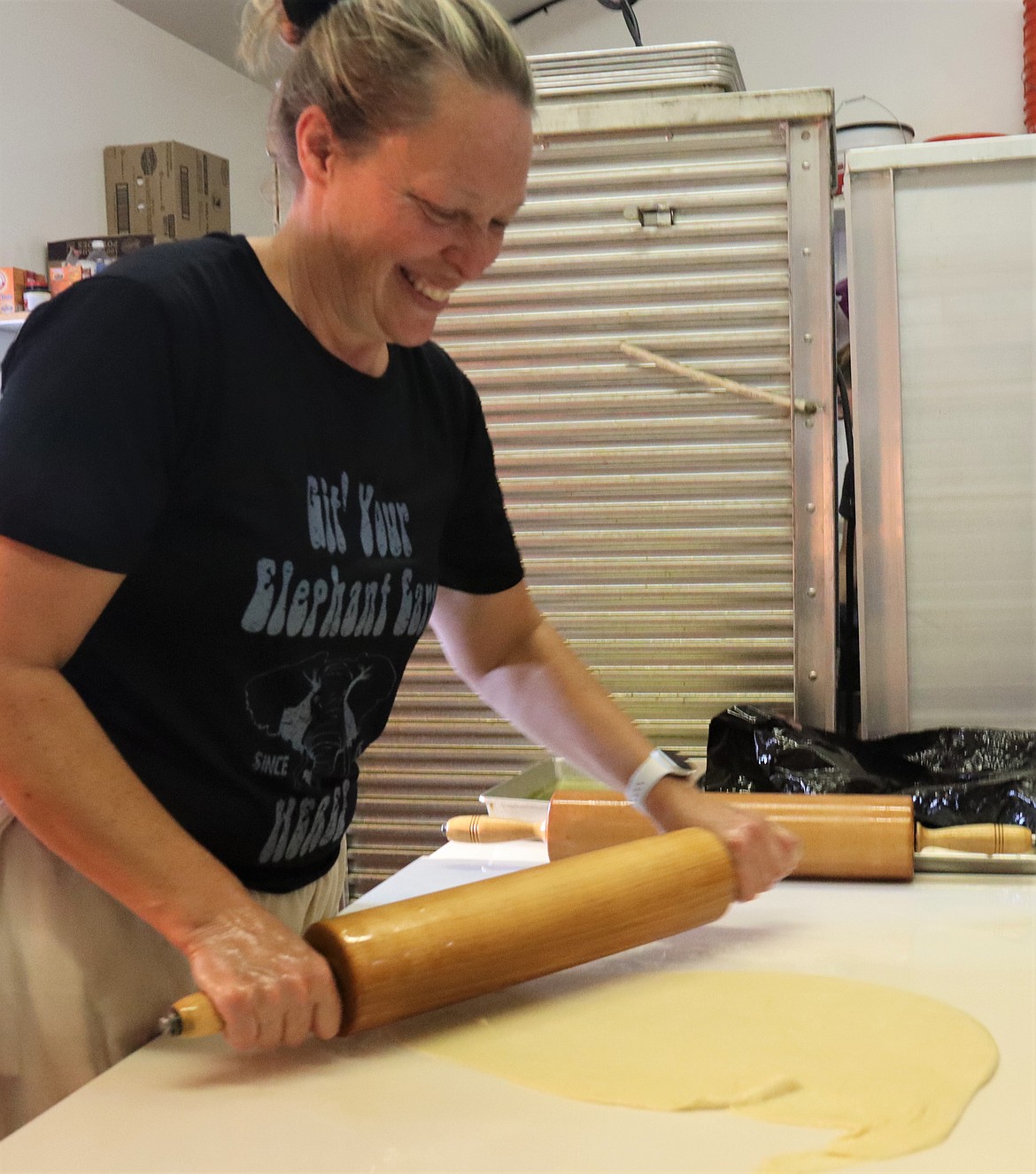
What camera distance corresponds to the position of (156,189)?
431cm

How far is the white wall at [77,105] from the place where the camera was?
13.2ft

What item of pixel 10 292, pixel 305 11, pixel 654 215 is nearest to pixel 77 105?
pixel 10 292

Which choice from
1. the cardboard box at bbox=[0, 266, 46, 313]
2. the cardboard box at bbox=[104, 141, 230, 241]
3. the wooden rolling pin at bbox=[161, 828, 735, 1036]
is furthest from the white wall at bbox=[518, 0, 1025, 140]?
the wooden rolling pin at bbox=[161, 828, 735, 1036]

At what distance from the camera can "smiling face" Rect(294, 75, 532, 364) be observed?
3.54 feet

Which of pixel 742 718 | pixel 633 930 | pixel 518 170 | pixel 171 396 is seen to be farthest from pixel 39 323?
pixel 742 718

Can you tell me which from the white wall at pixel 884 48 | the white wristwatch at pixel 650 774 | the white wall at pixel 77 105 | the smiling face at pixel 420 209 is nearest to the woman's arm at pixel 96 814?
the smiling face at pixel 420 209

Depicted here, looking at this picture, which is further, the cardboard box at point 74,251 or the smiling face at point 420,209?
the cardboard box at point 74,251

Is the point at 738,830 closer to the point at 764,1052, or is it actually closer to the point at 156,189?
the point at 764,1052

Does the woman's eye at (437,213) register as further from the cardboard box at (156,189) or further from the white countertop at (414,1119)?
the cardboard box at (156,189)

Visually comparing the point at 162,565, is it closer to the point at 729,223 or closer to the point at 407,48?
the point at 407,48

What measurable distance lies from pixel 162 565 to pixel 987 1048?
29.5 inches

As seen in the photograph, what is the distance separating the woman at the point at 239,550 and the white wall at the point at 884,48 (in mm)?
3638

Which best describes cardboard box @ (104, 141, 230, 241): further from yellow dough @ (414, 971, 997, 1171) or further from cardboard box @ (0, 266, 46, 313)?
yellow dough @ (414, 971, 997, 1171)

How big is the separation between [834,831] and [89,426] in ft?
3.03
